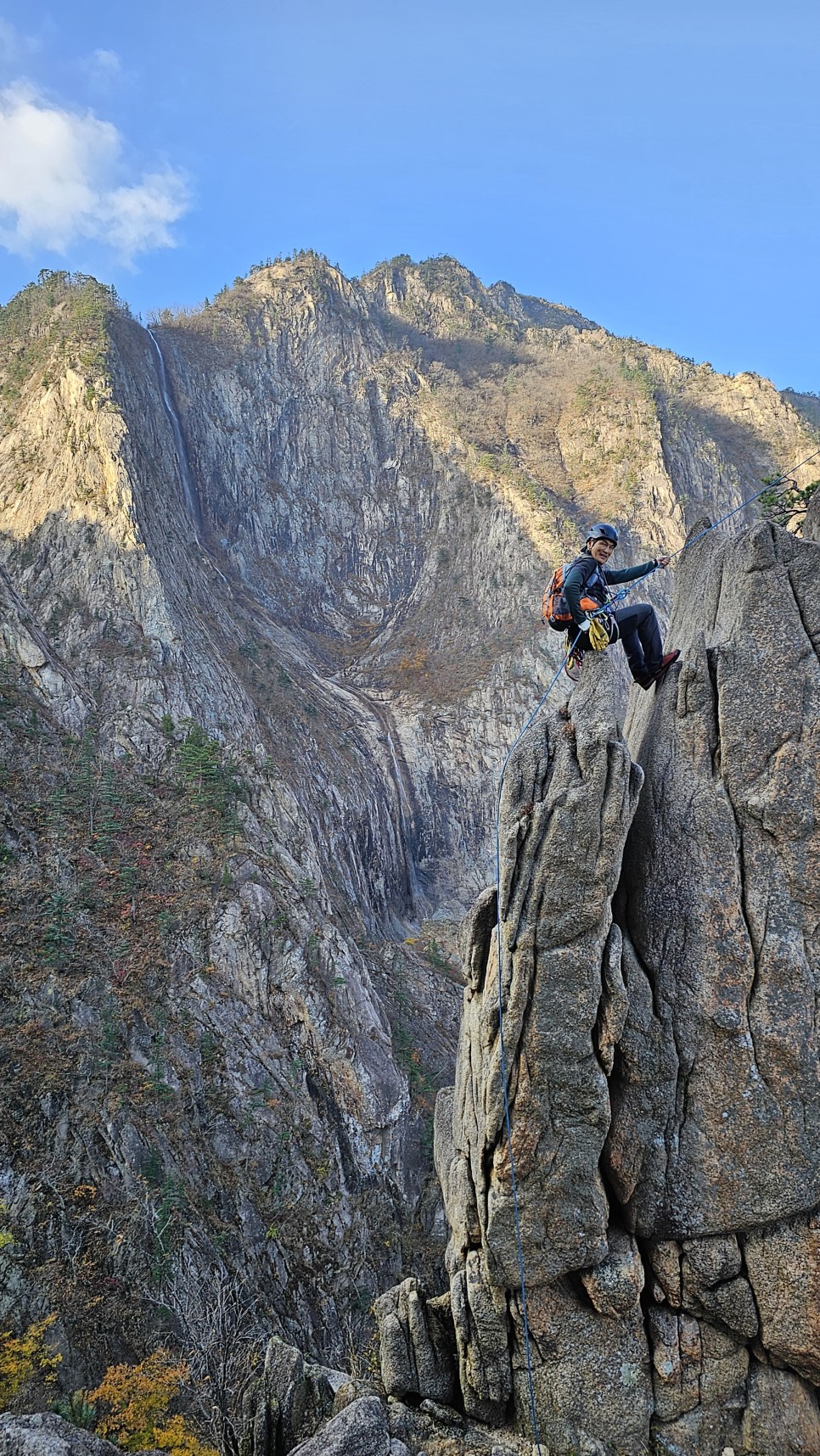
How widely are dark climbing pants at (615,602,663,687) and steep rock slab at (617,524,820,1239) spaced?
683 millimetres

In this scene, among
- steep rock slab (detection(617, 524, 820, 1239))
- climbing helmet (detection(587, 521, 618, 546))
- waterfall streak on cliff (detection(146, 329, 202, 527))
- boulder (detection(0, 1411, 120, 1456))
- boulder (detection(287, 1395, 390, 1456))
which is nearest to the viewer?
steep rock slab (detection(617, 524, 820, 1239))

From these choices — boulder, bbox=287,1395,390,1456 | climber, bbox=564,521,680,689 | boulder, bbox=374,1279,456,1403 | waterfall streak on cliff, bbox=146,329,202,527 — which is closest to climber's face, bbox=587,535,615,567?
climber, bbox=564,521,680,689

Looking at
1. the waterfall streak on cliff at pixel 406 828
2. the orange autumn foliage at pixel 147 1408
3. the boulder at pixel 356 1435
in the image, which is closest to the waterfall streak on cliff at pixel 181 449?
the waterfall streak on cliff at pixel 406 828

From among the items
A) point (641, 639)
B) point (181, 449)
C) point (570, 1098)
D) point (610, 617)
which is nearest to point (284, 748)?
point (181, 449)

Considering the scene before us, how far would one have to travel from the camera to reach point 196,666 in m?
30.1

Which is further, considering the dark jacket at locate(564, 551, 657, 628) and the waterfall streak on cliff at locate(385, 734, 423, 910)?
the waterfall streak on cliff at locate(385, 734, 423, 910)

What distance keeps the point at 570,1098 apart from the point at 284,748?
24522 millimetres

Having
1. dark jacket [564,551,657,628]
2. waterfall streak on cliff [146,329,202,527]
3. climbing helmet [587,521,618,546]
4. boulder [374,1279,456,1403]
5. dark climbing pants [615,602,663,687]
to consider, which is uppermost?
waterfall streak on cliff [146,329,202,527]

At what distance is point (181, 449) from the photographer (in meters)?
44.1

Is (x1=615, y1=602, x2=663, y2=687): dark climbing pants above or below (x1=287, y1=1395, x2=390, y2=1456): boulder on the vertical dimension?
above

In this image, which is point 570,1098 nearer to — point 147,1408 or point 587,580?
point 587,580

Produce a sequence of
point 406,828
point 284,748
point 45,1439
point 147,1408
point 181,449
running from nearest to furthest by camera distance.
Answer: point 45,1439
point 147,1408
point 284,748
point 406,828
point 181,449

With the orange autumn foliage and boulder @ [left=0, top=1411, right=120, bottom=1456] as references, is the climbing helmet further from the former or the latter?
the orange autumn foliage

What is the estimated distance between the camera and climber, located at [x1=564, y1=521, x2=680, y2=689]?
8.80m
